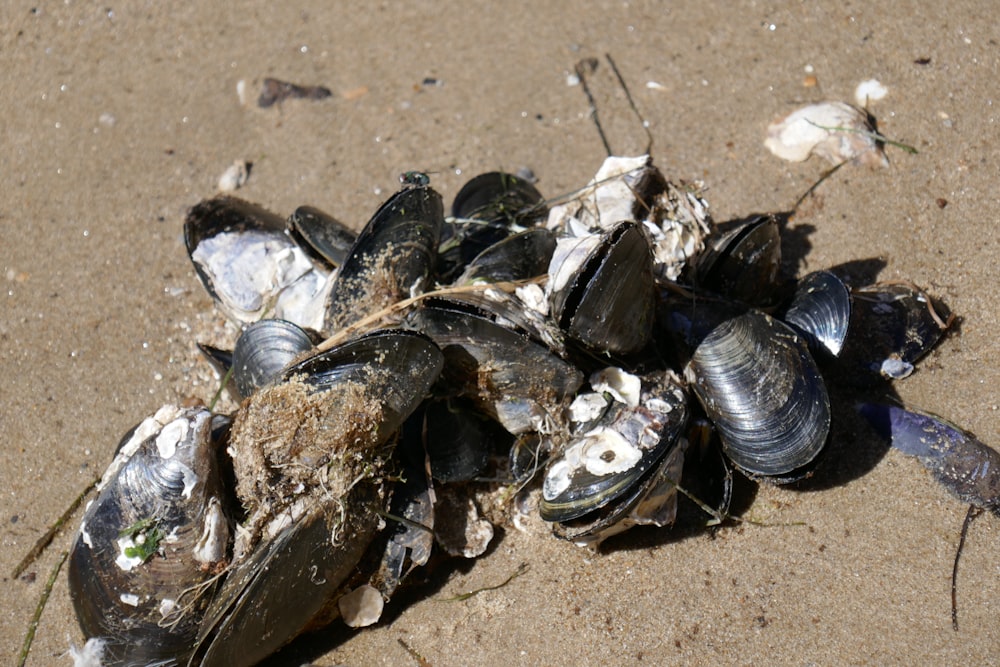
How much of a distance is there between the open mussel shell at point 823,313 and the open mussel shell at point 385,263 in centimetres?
158

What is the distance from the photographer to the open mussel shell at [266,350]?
318cm

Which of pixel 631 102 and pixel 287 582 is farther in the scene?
pixel 631 102

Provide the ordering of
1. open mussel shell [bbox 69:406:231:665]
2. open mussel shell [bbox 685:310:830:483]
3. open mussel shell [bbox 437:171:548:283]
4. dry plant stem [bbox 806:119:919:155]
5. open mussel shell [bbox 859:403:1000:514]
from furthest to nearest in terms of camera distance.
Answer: dry plant stem [bbox 806:119:919:155] < open mussel shell [bbox 437:171:548:283] < open mussel shell [bbox 859:403:1000:514] < open mussel shell [bbox 685:310:830:483] < open mussel shell [bbox 69:406:231:665]

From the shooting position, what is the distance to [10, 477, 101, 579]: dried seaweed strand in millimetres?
3320

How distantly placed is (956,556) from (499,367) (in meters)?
1.82

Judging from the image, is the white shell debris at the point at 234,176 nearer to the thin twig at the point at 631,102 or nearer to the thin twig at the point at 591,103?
the thin twig at the point at 591,103

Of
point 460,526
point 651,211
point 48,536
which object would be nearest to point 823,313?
point 651,211

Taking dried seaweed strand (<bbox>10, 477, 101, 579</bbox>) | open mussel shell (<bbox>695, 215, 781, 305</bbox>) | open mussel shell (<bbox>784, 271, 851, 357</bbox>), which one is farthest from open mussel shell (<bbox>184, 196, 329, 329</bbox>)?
open mussel shell (<bbox>784, 271, 851, 357</bbox>)

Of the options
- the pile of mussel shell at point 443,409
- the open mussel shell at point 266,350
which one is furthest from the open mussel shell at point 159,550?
the open mussel shell at point 266,350

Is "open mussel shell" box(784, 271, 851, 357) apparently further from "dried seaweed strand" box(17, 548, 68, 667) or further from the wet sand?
"dried seaweed strand" box(17, 548, 68, 667)

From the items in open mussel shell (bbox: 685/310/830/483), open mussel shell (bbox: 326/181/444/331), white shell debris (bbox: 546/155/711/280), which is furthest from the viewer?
white shell debris (bbox: 546/155/711/280)

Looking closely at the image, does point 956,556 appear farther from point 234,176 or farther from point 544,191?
point 234,176

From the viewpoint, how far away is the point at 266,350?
3221 mm

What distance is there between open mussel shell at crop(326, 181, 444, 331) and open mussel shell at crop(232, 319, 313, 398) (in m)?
0.17
